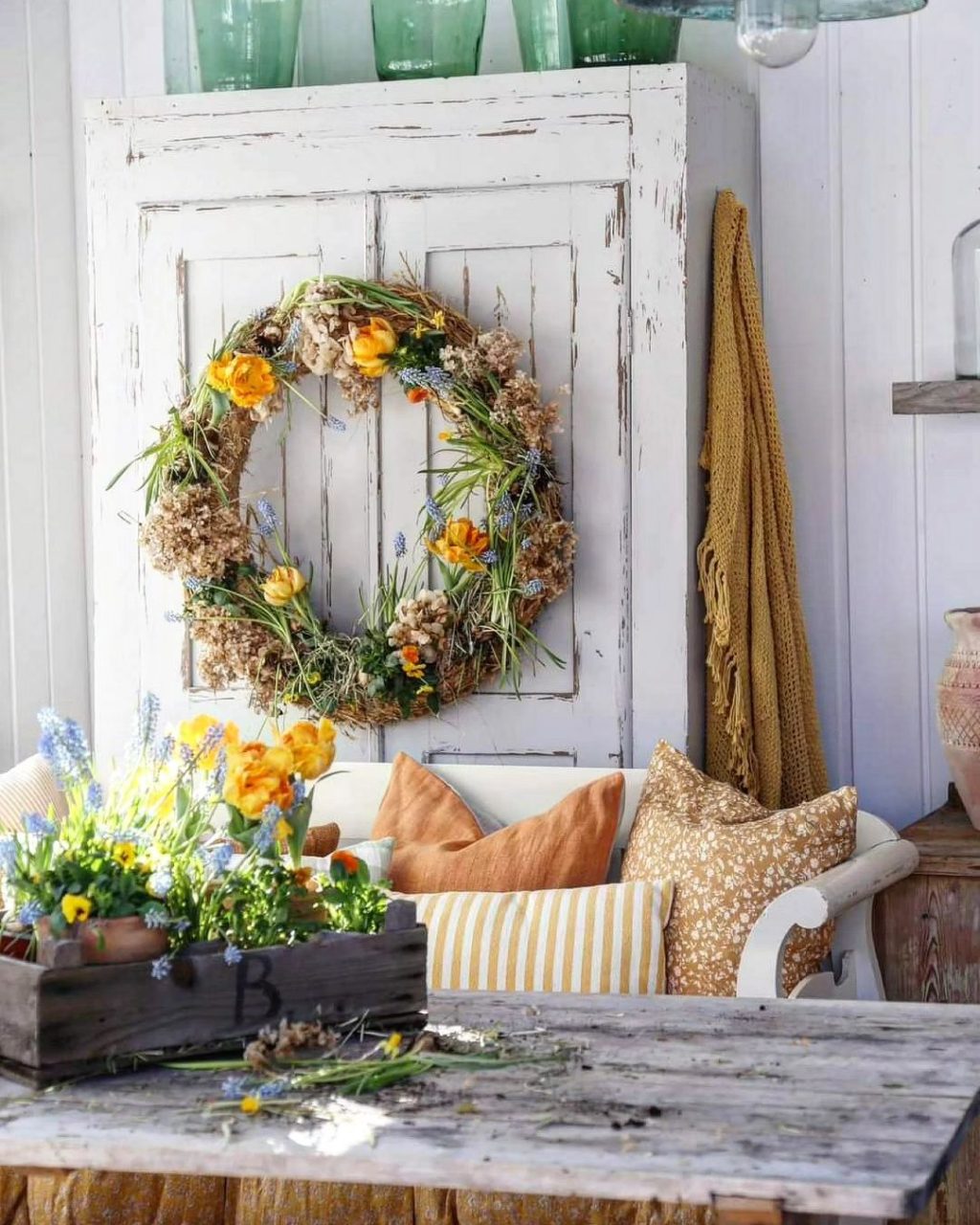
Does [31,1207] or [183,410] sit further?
[183,410]

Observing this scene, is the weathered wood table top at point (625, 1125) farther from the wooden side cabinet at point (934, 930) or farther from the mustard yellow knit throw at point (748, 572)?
the mustard yellow knit throw at point (748, 572)

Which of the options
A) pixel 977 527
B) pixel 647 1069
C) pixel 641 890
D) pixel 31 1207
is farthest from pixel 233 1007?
pixel 977 527

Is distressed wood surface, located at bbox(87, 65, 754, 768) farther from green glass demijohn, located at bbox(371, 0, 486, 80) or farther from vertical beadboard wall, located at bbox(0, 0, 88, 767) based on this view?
vertical beadboard wall, located at bbox(0, 0, 88, 767)

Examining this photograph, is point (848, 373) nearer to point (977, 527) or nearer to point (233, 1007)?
point (977, 527)

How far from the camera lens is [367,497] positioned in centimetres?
320

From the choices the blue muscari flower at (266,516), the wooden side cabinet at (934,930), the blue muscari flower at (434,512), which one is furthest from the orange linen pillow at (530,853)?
the blue muscari flower at (266,516)

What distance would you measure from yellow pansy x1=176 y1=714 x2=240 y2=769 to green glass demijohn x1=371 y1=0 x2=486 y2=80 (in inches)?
71.4

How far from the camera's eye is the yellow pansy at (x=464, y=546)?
3018 mm

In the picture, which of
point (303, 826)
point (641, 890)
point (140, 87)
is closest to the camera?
point (303, 826)

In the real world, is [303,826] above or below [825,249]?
below

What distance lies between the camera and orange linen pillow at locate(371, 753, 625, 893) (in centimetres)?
271

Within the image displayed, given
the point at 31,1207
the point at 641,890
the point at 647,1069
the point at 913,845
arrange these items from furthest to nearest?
the point at 913,845 < the point at 641,890 < the point at 31,1207 < the point at 647,1069

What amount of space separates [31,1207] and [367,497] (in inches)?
58.3

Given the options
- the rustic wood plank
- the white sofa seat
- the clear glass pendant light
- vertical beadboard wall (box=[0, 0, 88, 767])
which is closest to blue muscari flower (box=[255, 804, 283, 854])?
the white sofa seat
